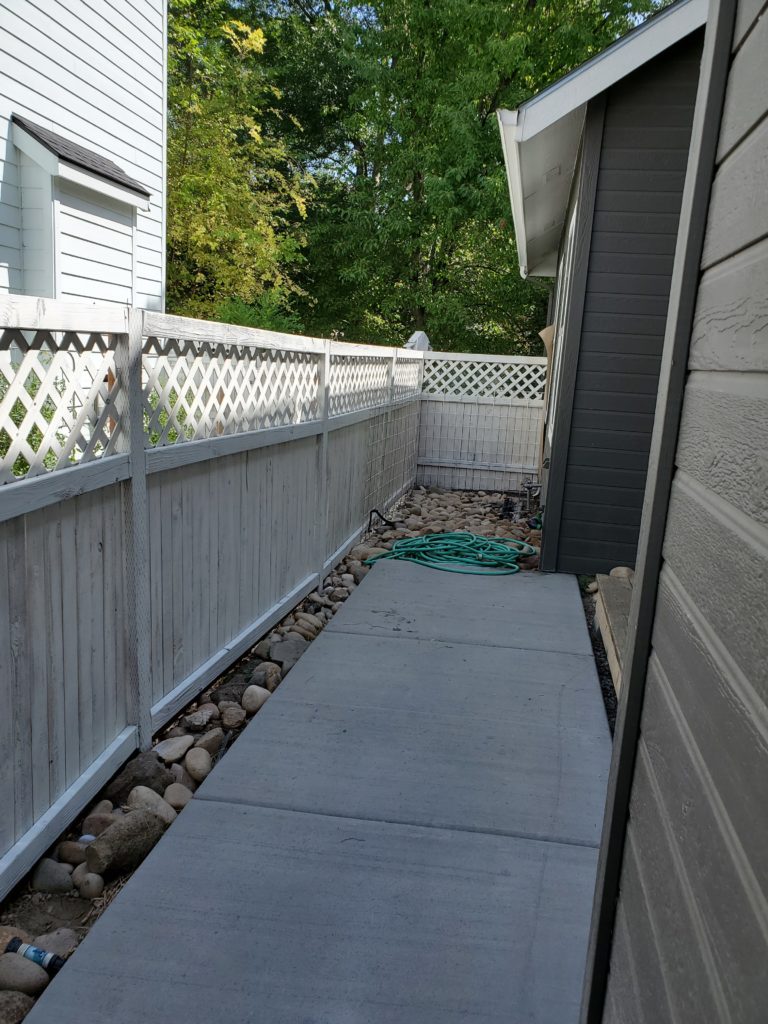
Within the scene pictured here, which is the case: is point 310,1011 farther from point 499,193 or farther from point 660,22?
point 499,193

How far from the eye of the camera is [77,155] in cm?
603

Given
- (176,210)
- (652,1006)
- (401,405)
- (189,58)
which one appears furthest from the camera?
(189,58)

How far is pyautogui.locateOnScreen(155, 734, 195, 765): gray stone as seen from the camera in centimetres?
289

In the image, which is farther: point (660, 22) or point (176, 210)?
point (176, 210)

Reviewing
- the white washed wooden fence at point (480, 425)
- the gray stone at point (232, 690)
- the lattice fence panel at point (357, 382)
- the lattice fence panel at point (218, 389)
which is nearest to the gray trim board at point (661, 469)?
the lattice fence panel at point (218, 389)

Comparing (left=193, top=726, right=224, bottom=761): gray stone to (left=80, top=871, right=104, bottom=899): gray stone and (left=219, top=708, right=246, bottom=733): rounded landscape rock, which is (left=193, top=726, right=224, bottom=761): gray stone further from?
(left=80, top=871, right=104, bottom=899): gray stone

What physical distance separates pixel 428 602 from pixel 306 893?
9.21 feet

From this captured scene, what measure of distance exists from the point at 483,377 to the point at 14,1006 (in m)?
8.48

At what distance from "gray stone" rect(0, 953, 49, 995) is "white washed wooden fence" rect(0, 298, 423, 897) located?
0.25 m

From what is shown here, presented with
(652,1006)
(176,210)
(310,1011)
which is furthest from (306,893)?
(176,210)

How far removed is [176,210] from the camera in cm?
1308

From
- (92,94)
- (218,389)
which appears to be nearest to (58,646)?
(218,389)

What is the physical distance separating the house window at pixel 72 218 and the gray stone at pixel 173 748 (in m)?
4.24

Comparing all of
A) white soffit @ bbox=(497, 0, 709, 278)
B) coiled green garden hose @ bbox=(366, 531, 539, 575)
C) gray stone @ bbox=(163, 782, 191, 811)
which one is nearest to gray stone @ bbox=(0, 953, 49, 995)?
gray stone @ bbox=(163, 782, 191, 811)
